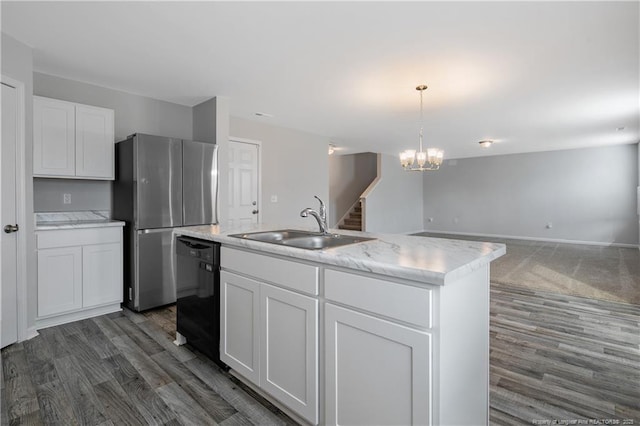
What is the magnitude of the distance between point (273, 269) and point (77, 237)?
2.46 m

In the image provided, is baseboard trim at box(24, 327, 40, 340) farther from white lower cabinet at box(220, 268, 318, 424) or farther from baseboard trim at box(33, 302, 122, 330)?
white lower cabinet at box(220, 268, 318, 424)

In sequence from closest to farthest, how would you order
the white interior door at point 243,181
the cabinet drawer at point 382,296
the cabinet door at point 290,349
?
the cabinet drawer at point 382,296
the cabinet door at point 290,349
the white interior door at point 243,181

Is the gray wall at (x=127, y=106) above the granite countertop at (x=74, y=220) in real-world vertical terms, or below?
above

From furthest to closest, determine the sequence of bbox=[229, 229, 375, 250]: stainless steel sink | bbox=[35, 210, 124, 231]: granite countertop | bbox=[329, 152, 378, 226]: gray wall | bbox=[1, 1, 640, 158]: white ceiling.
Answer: bbox=[329, 152, 378, 226]: gray wall, bbox=[35, 210, 124, 231]: granite countertop, bbox=[1, 1, 640, 158]: white ceiling, bbox=[229, 229, 375, 250]: stainless steel sink

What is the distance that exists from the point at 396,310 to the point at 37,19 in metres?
3.13

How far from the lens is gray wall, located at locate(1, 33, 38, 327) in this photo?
2529 millimetres

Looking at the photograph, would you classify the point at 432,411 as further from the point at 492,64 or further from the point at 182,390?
the point at 492,64

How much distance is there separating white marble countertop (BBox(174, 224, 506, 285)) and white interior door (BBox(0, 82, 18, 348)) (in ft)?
6.57

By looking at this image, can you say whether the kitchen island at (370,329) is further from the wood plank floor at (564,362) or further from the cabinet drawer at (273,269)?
the wood plank floor at (564,362)

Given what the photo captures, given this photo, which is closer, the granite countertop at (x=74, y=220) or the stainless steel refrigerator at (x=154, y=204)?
the granite countertop at (x=74, y=220)

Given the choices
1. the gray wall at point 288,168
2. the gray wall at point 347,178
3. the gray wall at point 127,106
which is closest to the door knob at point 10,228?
the gray wall at point 127,106

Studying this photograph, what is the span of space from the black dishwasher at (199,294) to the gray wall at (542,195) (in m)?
9.18

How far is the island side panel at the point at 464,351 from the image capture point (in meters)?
1.14

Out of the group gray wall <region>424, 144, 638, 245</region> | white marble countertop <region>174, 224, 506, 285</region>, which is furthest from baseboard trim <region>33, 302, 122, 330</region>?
gray wall <region>424, 144, 638, 245</region>
